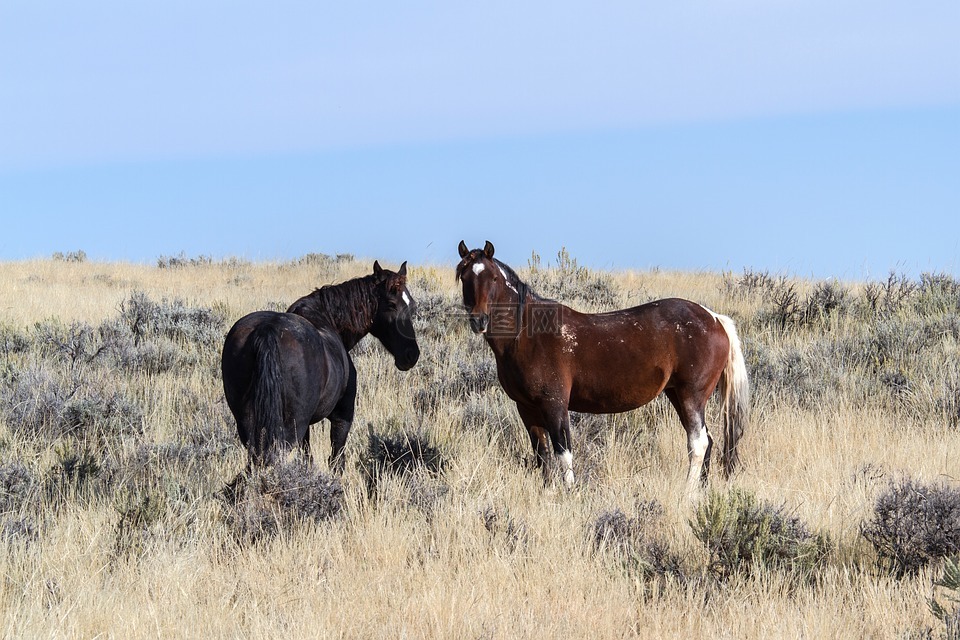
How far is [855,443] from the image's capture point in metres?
7.68

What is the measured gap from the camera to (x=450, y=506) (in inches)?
214

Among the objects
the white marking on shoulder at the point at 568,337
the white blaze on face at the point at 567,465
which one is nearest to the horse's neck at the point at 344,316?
the white marking on shoulder at the point at 568,337

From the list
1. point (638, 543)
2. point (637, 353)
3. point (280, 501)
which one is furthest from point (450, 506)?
point (637, 353)

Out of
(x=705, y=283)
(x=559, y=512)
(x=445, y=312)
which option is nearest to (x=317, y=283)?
(x=445, y=312)

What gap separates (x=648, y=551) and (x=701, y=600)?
0.67 metres

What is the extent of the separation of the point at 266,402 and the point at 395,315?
5.65ft

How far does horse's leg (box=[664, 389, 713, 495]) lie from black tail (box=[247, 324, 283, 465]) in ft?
9.76

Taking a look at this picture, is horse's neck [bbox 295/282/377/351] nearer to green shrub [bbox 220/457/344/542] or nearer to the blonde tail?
green shrub [bbox 220/457/344/542]

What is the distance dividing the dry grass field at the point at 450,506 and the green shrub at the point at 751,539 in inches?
1.4

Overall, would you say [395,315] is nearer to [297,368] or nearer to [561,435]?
[297,368]

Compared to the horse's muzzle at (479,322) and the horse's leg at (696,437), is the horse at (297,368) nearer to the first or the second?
the horse's muzzle at (479,322)

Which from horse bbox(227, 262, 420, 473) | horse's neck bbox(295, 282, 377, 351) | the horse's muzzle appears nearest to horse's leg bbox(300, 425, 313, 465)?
horse bbox(227, 262, 420, 473)

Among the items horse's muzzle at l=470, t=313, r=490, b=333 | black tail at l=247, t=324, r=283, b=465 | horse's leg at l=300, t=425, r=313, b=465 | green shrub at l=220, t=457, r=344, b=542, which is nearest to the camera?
green shrub at l=220, t=457, r=344, b=542

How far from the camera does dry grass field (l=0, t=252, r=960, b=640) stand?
407 centimetres
